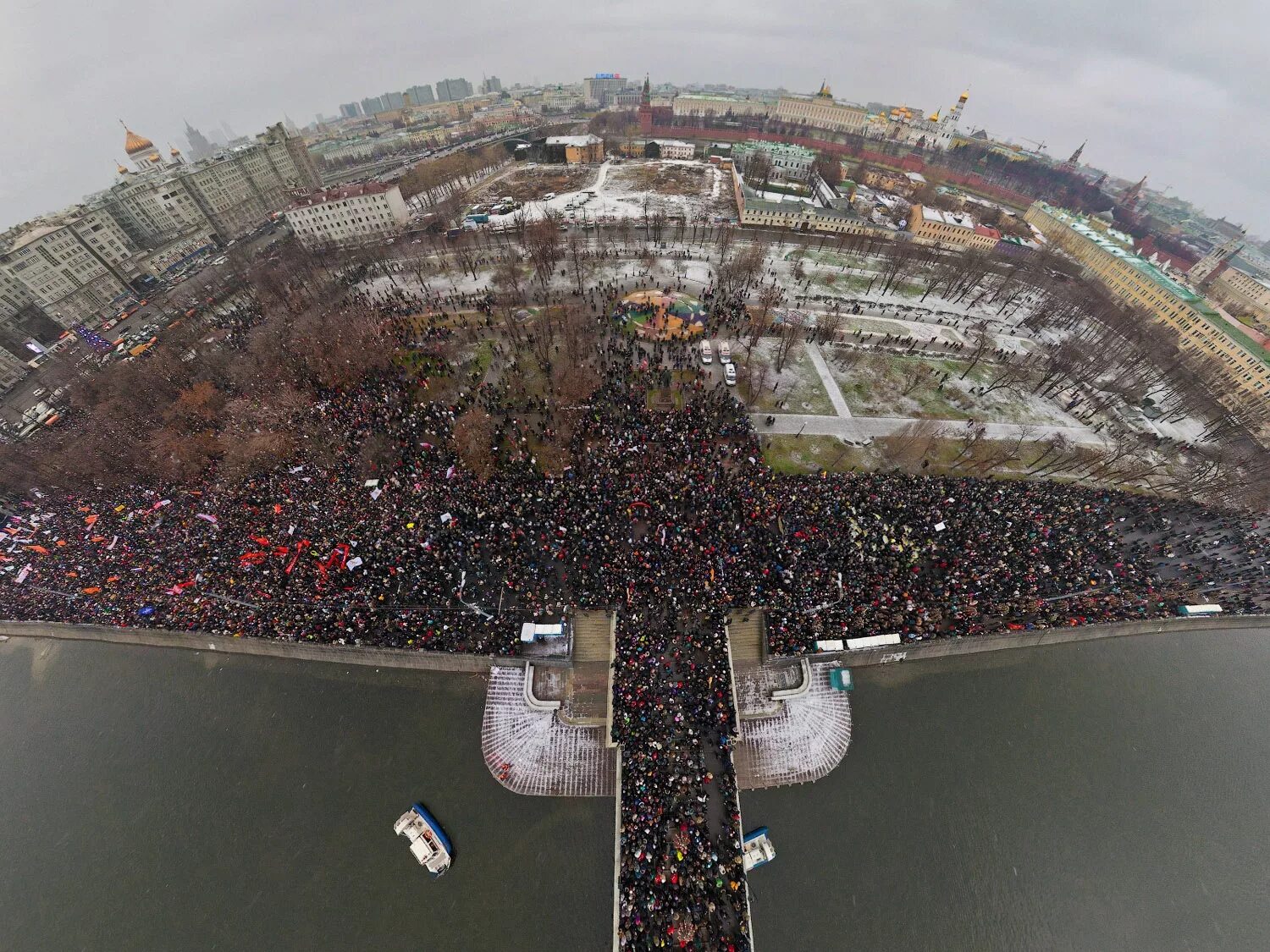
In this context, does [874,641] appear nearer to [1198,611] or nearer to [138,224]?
[1198,611]

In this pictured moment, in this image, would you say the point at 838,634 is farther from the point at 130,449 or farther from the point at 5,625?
the point at 130,449

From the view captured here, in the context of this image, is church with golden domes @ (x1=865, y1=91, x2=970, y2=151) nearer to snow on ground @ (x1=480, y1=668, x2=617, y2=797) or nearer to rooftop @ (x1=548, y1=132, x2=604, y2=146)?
rooftop @ (x1=548, y1=132, x2=604, y2=146)

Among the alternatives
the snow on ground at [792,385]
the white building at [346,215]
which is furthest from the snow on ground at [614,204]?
the snow on ground at [792,385]

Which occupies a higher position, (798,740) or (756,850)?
(798,740)

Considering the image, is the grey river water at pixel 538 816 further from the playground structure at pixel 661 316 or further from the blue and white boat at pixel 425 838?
the playground structure at pixel 661 316

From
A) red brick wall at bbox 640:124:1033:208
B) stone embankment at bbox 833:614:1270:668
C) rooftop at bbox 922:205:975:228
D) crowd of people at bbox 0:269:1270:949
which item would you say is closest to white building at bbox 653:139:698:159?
red brick wall at bbox 640:124:1033:208

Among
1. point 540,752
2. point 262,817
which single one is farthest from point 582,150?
point 262,817

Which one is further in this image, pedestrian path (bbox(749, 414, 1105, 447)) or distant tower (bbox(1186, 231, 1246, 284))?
distant tower (bbox(1186, 231, 1246, 284))
